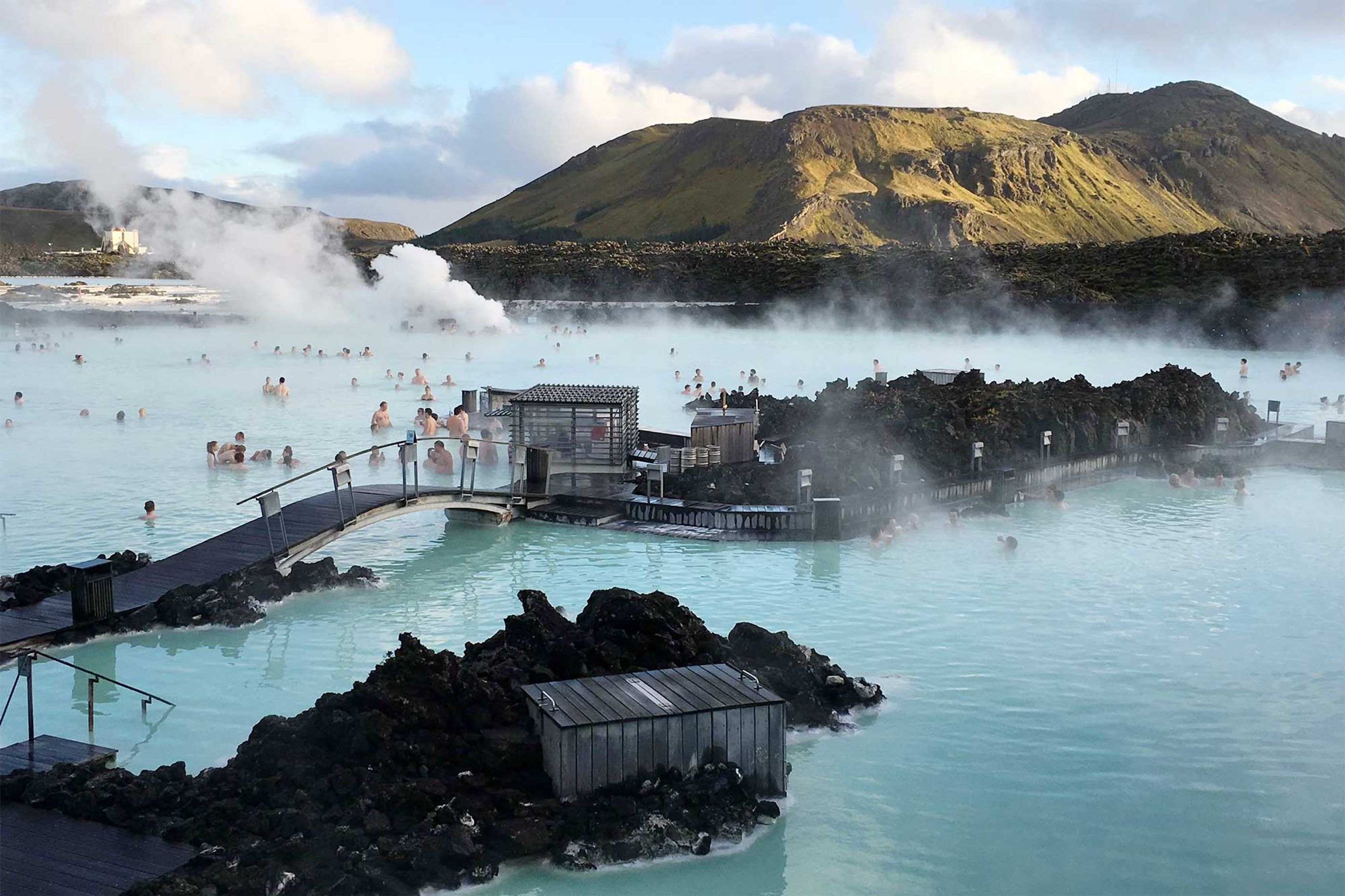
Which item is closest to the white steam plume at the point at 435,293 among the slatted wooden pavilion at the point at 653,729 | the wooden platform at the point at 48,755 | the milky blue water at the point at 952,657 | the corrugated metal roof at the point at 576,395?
the milky blue water at the point at 952,657

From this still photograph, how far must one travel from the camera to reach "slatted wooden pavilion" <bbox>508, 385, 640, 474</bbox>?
18125 millimetres

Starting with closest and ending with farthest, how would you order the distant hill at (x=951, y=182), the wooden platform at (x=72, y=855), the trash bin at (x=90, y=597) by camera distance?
the wooden platform at (x=72, y=855), the trash bin at (x=90, y=597), the distant hill at (x=951, y=182)

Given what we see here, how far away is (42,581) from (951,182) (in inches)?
4817

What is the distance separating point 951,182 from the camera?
12606 centimetres

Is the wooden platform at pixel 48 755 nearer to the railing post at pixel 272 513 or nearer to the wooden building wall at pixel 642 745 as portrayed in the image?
the wooden building wall at pixel 642 745

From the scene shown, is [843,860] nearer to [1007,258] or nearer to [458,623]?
[458,623]

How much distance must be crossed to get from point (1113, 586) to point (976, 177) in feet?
387

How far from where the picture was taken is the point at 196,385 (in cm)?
3391

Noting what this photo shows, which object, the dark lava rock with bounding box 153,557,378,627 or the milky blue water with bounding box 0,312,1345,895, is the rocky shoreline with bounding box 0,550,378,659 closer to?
the dark lava rock with bounding box 153,557,378,627

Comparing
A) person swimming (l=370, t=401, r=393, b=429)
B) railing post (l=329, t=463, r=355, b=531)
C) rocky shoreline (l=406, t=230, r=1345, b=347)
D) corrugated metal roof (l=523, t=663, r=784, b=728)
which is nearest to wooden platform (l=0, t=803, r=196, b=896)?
corrugated metal roof (l=523, t=663, r=784, b=728)

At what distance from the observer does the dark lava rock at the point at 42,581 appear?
1215cm

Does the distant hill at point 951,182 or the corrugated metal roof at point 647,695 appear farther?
the distant hill at point 951,182

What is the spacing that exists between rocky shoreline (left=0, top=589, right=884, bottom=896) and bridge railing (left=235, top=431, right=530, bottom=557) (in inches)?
193

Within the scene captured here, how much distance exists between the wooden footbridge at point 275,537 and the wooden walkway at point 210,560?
0.01 meters
